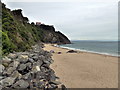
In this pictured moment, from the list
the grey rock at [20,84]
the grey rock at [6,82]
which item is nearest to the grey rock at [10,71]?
the grey rock at [6,82]

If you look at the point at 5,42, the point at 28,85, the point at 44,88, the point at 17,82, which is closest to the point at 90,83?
the point at 44,88

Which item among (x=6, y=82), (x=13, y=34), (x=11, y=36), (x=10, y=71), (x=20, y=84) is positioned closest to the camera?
(x=20, y=84)

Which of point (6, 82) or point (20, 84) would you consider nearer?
point (20, 84)

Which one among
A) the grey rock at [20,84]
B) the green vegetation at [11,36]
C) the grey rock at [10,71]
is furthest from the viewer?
the green vegetation at [11,36]

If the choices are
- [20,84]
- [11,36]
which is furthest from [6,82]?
[11,36]

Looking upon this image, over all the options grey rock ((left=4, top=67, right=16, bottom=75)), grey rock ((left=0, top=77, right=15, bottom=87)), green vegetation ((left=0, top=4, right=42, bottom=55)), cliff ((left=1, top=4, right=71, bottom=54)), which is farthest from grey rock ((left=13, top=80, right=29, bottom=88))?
cliff ((left=1, top=4, right=71, bottom=54))

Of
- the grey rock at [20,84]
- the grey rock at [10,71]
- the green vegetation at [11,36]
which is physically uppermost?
the green vegetation at [11,36]

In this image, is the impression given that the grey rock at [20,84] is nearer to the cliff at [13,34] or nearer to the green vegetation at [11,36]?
the green vegetation at [11,36]

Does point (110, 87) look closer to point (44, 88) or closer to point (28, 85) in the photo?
point (44, 88)

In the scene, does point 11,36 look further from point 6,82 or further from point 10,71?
point 6,82

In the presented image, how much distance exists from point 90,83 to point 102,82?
794 mm

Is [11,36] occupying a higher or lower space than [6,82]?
higher

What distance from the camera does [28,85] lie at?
15.8ft

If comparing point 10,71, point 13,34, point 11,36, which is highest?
point 13,34
